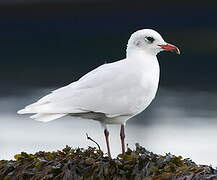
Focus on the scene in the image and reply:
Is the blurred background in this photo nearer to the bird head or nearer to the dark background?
the dark background

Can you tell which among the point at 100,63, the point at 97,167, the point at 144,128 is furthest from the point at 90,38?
the point at 97,167

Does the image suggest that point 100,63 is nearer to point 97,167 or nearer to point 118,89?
point 118,89

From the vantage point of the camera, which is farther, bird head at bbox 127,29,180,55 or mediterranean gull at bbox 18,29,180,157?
bird head at bbox 127,29,180,55

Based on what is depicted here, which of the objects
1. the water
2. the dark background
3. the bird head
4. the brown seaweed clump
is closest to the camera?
the brown seaweed clump

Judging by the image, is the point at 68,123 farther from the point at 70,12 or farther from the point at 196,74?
the point at 70,12

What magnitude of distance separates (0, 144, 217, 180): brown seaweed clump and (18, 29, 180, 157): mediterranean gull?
2.59 ft

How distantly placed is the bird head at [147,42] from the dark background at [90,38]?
8.77 meters

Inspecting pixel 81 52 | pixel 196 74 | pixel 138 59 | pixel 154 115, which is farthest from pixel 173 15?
pixel 138 59

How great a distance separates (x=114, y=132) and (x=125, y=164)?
6068 mm

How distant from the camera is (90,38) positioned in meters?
19.2

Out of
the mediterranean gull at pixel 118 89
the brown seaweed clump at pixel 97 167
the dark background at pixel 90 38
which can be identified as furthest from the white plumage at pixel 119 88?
the dark background at pixel 90 38

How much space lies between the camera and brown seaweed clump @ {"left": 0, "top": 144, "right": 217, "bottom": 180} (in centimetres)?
480

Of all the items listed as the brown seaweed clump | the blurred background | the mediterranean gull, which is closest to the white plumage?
the mediterranean gull

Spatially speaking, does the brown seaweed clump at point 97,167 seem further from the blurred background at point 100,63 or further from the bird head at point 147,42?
the blurred background at point 100,63
